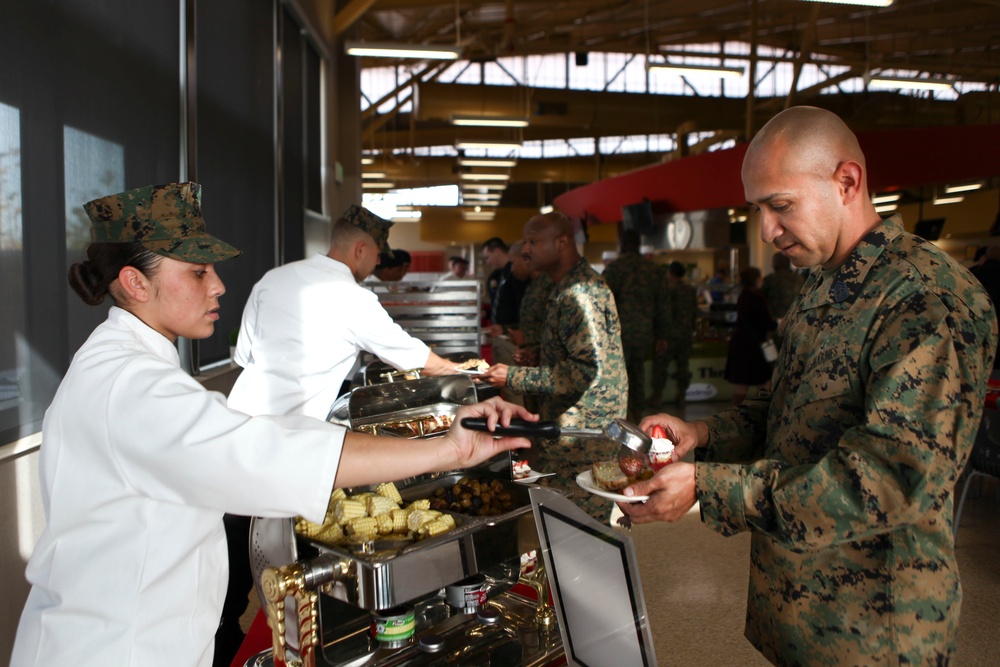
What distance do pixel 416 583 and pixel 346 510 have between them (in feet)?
0.90

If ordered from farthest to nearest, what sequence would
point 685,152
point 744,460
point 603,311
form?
point 685,152 < point 603,311 < point 744,460

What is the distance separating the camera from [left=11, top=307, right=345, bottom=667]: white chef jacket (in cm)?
111

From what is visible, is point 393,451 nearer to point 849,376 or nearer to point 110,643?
point 110,643

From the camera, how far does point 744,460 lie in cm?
166

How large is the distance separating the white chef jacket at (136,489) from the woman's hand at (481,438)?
0.83 ft

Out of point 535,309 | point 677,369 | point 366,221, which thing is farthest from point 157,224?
point 677,369

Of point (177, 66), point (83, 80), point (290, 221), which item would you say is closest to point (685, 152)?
point (290, 221)

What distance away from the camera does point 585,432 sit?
55.9 inches

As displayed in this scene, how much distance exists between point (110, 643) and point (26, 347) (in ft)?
4.41

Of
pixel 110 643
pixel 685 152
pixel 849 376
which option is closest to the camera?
pixel 110 643

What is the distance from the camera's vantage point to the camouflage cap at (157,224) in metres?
1.27

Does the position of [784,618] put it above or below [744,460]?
below

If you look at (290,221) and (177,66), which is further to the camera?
(290,221)

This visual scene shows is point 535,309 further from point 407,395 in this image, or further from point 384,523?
point 384,523
